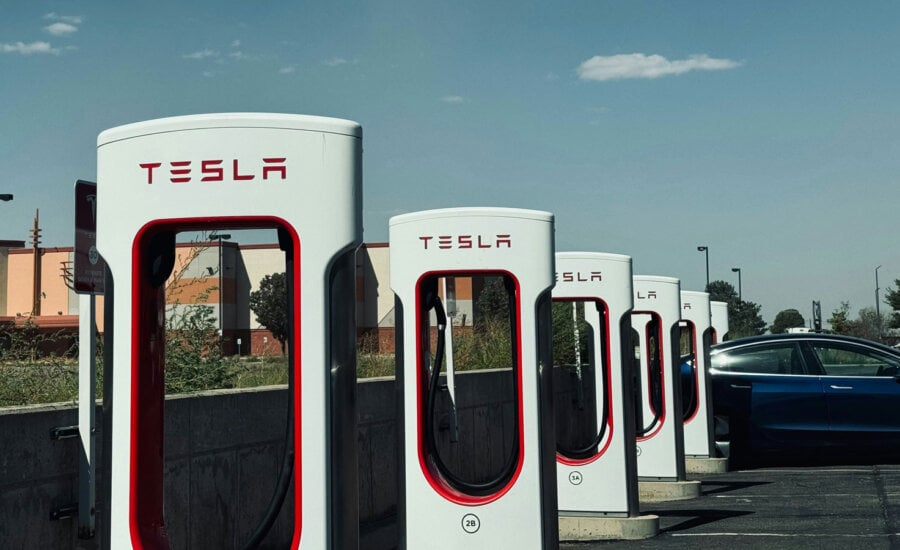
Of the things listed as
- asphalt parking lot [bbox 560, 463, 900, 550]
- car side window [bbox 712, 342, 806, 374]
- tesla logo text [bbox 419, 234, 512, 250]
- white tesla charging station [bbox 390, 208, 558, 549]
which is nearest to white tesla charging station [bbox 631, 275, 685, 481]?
asphalt parking lot [bbox 560, 463, 900, 550]

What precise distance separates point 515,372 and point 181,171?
3257 millimetres

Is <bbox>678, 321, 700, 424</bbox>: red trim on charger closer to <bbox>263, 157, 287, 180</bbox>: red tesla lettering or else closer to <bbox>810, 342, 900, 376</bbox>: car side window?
<bbox>810, 342, 900, 376</bbox>: car side window

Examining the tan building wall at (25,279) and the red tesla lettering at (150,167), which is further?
the tan building wall at (25,279)

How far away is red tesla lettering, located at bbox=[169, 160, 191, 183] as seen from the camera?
3887 millimetres

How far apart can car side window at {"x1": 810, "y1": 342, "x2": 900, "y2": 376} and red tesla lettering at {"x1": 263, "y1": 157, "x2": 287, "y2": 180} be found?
1090 centimetres

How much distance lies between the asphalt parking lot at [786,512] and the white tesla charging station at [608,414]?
0.40 meters

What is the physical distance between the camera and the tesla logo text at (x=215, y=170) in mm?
3832

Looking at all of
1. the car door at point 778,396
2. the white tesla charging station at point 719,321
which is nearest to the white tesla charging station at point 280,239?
the car door at point 778,396

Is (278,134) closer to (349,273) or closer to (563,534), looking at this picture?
(349,273)

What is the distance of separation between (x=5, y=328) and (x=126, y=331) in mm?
3494

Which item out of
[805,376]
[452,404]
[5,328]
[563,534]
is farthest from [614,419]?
[805,376]

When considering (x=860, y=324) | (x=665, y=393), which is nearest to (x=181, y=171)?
(x=665, y=393)

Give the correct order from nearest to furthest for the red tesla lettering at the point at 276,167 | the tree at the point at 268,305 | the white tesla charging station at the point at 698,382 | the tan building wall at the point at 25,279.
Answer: the red tesla lettering at the point at 276,167
the white tesla charging station at the point at 698,382
the tree at the point at 268,305
the tan building wall at the point at 25,279

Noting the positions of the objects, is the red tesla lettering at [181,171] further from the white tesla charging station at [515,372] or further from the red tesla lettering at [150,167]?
the white tesla charging station at [515,372]
